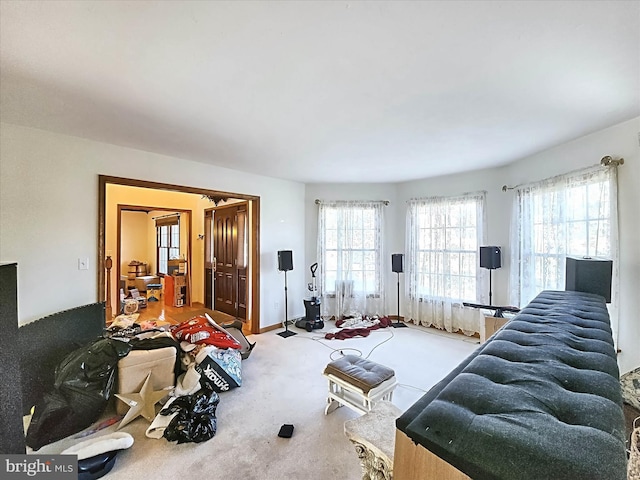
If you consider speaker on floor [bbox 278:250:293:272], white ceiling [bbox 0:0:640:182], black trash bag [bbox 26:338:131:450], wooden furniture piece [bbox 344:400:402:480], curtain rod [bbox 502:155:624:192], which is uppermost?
white ceiling [bbox 0:0:640:182]

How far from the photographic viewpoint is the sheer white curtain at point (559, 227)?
2.67 metres

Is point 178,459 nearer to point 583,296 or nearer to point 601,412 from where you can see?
point 601,412

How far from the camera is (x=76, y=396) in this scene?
2.11 metres

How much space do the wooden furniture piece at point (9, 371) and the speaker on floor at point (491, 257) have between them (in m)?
4.47

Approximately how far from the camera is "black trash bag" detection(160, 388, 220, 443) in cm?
206

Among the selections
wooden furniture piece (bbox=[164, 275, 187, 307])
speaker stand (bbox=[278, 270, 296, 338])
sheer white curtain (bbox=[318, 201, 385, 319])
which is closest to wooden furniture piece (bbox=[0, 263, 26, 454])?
speaker stand (bbox=[278, 270, 296, 338])

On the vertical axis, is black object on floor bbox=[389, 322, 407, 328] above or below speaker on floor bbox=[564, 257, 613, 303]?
below

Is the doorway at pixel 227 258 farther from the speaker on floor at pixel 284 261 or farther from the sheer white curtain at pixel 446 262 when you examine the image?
the sheer white curtain at pixel 446 262

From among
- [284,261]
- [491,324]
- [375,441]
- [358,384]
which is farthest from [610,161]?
[284,261]

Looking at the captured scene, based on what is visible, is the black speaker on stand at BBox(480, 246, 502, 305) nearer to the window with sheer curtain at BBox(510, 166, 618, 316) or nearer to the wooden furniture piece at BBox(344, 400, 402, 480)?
the window with sheer curtain at BBox(510, 166, 618, 316)

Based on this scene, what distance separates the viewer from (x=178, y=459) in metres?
1.89

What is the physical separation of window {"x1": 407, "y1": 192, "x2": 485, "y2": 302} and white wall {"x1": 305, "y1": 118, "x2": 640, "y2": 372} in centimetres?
17

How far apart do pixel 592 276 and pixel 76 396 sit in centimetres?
424

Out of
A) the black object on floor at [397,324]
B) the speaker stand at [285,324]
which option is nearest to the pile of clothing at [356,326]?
the black object on floor at [397,324]
